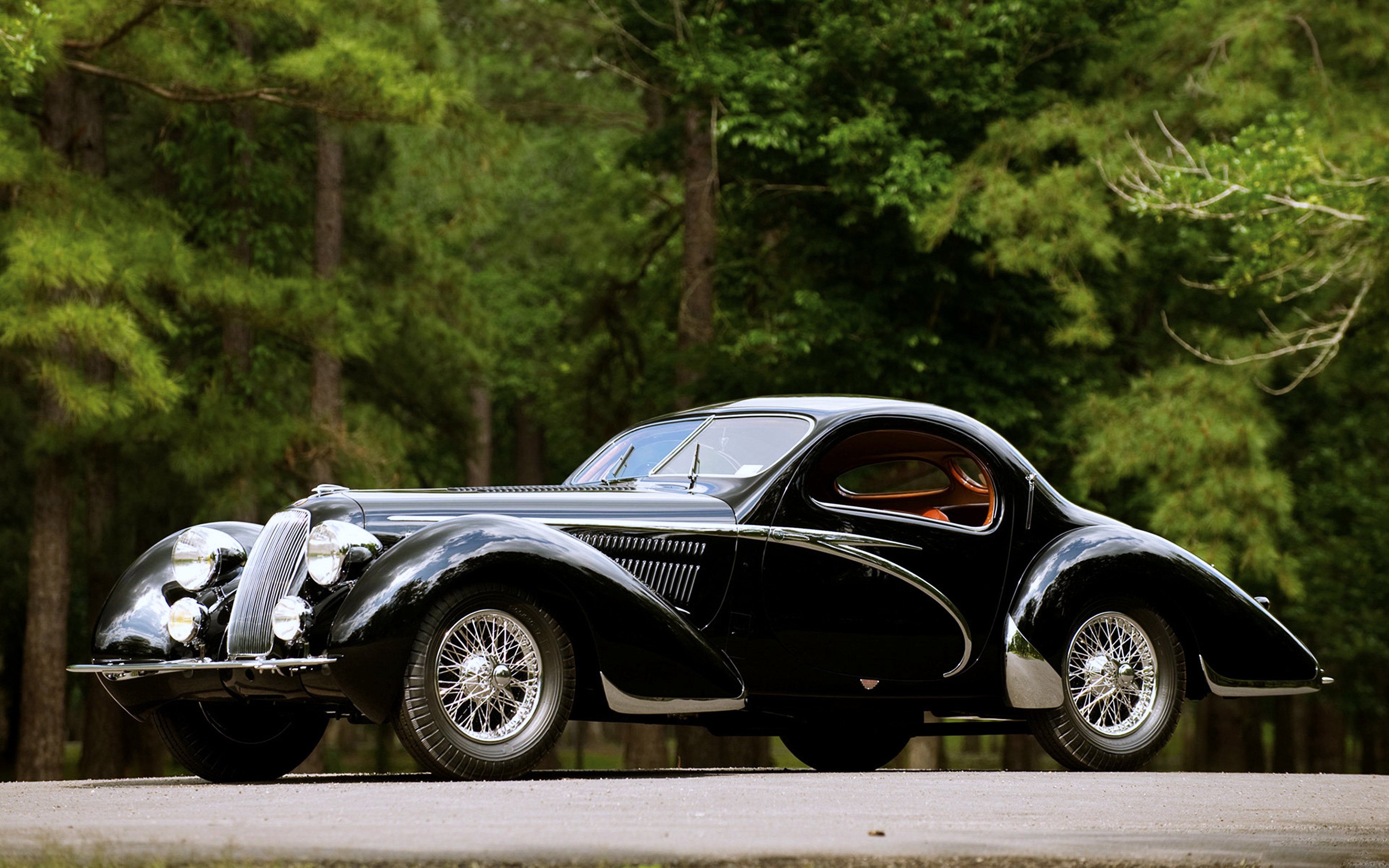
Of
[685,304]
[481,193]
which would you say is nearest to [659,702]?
[685,304]

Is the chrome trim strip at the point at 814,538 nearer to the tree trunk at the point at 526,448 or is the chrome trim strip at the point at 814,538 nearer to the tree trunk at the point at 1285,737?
the tree trunk at the point at 1285,737

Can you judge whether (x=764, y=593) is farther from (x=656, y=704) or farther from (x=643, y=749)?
(x=643, y=749)

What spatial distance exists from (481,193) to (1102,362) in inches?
529

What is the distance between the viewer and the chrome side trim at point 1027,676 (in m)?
9.18

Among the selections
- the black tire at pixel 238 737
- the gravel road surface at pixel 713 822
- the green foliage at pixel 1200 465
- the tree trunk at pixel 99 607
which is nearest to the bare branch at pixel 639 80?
the green foliage at pixel 1200 465

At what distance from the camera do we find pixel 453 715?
7516 millimetres

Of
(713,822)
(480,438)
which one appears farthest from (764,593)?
(480,438)

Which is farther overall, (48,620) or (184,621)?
(48,620)

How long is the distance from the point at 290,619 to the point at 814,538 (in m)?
2.68

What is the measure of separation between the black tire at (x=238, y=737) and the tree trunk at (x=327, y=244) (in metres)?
15.1

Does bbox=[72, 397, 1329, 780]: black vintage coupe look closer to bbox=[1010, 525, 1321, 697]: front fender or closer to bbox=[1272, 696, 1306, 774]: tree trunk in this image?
bbox=[1010, 525, 1321, 697]: front fender

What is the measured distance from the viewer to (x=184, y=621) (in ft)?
27.0

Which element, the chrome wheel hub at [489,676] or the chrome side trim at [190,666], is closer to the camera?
the chrome side trim at [190,666]

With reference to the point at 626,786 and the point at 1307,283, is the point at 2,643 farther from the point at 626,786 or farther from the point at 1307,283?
the point at 626,786
